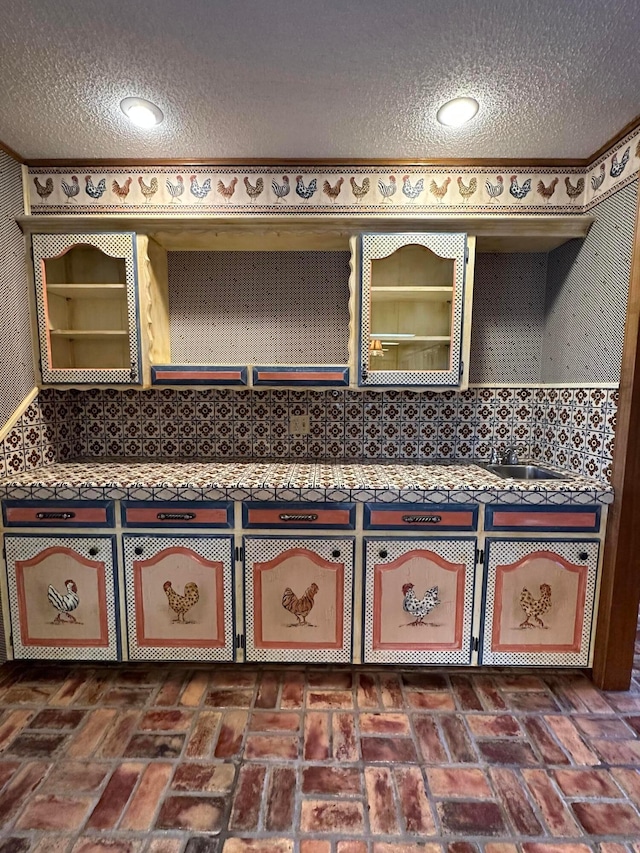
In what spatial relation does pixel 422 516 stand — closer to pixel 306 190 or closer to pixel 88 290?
pixel 306 190

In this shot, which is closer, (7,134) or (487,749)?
(487,749)

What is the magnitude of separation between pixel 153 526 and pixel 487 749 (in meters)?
1.61

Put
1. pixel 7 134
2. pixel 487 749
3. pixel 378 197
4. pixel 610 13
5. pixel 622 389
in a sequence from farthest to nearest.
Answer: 1. pixel 378 197
2. pixel 7 134
3. pixel 622 389
4. pixel 487 749
5. pixel 610 13

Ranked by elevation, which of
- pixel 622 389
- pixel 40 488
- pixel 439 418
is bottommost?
pixel 40 488

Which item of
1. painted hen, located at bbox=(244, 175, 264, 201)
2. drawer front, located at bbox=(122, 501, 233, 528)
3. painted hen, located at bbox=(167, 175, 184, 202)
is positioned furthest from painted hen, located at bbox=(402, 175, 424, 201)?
drawer front, located at bbox=(122, 501, 233, 528)

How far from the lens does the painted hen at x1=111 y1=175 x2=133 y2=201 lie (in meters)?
2.03

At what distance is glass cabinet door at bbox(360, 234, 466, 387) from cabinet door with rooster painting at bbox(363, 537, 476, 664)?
32.3 inches

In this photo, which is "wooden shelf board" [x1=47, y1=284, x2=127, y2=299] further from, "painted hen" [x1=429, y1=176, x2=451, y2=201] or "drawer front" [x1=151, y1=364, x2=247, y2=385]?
"painted hen" [x1=429, y1=176, x2=451, y2=201]

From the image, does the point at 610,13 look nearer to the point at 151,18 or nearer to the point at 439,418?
the point at 151,18

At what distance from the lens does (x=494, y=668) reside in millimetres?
1872

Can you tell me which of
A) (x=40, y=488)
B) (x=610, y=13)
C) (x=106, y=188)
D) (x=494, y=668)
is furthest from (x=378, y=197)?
(x=494, y=668)

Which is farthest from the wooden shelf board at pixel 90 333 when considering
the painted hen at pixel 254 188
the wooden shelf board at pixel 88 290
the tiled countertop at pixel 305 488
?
the painted hen at pixel 254 188

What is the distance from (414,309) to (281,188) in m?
0.94

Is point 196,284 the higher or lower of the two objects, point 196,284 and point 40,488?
the higher
